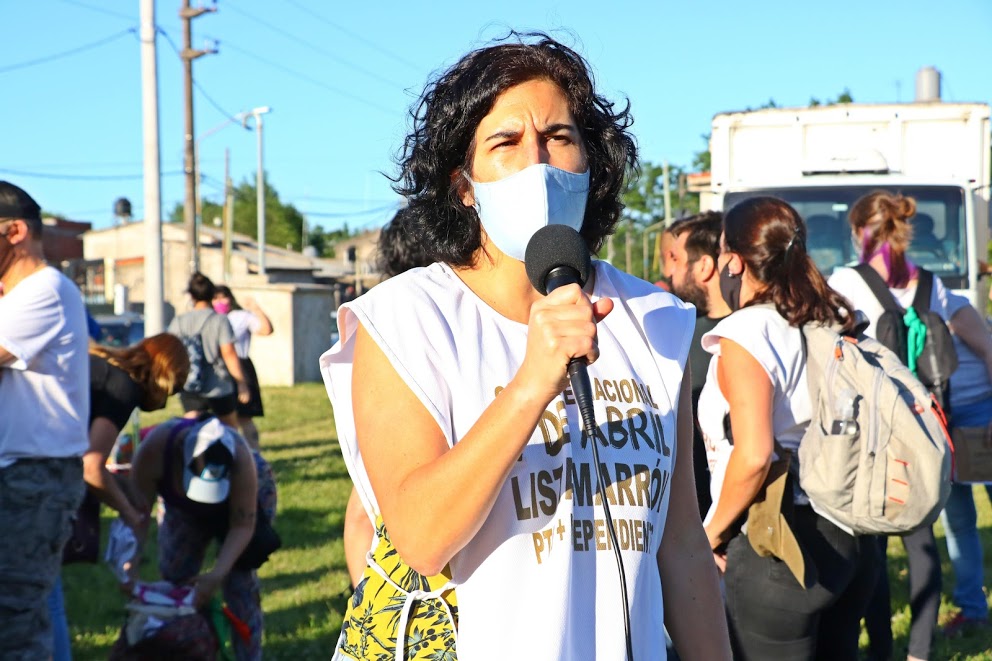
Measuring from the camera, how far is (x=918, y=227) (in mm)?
8141

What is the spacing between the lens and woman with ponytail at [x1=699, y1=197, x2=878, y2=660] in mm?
3254

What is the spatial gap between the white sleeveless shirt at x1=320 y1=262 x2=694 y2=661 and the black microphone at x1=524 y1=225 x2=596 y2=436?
0.13 meters

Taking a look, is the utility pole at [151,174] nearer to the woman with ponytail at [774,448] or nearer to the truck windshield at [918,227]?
the truck windshield at [918,227]

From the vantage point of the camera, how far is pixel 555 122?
6.46ft

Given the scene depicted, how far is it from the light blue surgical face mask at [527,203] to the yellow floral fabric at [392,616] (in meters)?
0.55

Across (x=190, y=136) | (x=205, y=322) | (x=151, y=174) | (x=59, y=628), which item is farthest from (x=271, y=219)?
(x=59, y=628)

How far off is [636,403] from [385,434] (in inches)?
18.0

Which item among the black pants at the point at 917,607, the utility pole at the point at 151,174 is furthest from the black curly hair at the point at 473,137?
the utility pole at the point at 151,174

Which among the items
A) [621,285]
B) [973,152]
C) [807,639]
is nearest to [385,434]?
[621,285]

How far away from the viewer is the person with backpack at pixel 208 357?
9531mm

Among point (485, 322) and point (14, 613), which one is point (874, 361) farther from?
point (14, 613)

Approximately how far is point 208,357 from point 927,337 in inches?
253

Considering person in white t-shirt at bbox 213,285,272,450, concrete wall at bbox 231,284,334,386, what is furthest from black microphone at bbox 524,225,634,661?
concrete wall at bbox 231,284,334,386

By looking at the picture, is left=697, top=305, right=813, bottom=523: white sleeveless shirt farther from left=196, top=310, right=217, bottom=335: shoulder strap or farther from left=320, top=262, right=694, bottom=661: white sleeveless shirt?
left=196, top=310, right=217, bottom=335: shoulder strap
